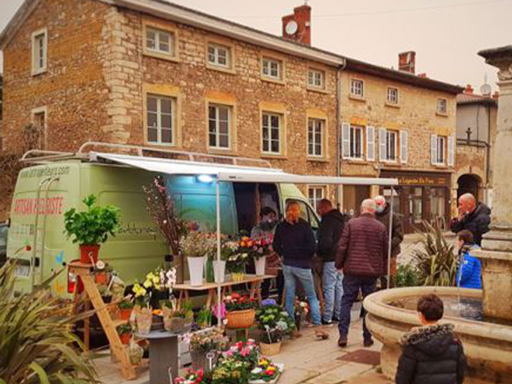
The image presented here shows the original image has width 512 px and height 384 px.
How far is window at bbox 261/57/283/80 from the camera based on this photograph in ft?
66.5

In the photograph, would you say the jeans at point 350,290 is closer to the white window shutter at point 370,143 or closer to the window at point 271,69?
the window at point 271,69

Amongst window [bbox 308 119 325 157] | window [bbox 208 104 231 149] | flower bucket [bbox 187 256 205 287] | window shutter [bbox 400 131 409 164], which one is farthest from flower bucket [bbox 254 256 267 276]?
window shutter [bbox 400 131 409 164]

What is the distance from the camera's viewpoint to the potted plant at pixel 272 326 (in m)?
6.74

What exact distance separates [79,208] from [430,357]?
4.79 meters

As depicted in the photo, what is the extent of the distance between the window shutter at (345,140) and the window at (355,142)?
379 mm

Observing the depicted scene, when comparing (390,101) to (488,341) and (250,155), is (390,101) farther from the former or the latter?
(488,341)

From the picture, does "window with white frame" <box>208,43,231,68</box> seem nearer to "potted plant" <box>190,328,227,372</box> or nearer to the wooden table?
the wooden table

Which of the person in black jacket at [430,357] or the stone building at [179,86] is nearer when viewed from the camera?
the person in black jacket at [430,357]

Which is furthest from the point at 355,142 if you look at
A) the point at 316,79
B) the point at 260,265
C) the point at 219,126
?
the point at 260,265

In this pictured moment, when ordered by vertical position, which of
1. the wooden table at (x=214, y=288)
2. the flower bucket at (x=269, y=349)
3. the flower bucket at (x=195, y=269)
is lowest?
→ the flower bucket at (x=269, y=349)

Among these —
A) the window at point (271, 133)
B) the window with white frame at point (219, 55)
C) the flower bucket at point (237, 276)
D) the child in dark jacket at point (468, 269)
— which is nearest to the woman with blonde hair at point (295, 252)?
the flower bucket at point (237, 276)

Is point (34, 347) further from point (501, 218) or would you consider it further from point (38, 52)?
point (38, 52)

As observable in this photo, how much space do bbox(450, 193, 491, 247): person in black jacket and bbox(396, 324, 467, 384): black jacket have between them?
15.3 feet

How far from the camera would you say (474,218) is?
8086 millimetres
